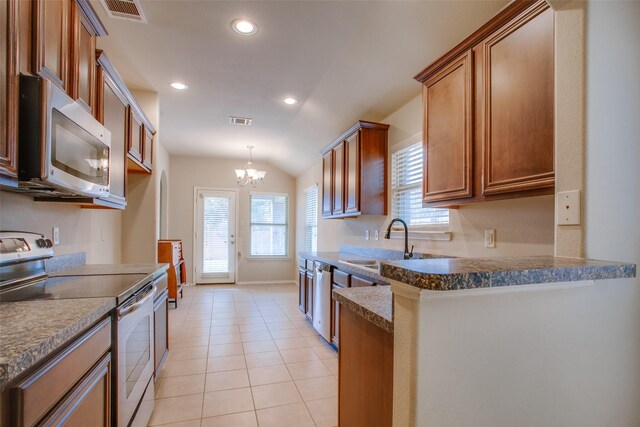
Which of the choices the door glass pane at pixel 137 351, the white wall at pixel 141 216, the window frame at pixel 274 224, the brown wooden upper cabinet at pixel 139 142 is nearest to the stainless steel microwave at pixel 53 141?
the door glass pane at pixel 137 351

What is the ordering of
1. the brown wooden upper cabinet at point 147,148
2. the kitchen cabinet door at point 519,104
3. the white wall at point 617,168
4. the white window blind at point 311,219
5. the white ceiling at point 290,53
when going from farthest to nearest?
the white window blind at point 311,219 < the brown wooden upper cabinet at point 147,148 < the white ceiling at point 290,53 < the kitchen cabinet door at point 519,104 < the white wall at point 617,168

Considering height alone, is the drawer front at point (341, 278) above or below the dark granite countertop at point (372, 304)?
below

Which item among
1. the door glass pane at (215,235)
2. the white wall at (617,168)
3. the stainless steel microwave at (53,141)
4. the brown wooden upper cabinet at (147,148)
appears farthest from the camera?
the door glass pane at (215,235)

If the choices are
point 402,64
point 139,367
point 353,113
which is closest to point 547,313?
point 139,367

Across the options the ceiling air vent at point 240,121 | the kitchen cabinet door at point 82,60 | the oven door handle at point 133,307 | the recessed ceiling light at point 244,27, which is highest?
the recessed ceiling light at point 244,27

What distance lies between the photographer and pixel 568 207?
3.78 ft

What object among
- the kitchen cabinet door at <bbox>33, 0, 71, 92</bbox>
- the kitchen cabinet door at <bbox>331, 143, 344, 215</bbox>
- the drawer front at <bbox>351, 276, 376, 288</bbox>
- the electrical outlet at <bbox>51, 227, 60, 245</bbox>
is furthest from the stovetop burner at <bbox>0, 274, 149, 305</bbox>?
the kitchen cabinet door at <bbox>331, 143, 344, 215</bbox>

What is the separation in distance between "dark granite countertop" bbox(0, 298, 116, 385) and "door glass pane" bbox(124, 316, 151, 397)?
0.37 m

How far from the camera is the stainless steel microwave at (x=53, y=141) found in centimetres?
127

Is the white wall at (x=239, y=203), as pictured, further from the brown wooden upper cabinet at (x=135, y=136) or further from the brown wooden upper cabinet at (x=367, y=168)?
the brown wooden upper cabinet at (x=367, y=168)

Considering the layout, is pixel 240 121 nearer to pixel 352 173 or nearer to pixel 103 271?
pixel 352 173

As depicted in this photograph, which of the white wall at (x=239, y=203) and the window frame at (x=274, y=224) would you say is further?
the window frame at (x=274, y=224)

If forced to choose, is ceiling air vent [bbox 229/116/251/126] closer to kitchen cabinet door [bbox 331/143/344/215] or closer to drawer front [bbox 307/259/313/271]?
kitchen cabinet door [bbox 331/143/344/215]

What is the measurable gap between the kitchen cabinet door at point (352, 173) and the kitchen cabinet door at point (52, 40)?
2492 millimetres
